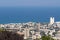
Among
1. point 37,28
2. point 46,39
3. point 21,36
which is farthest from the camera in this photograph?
point 37,28

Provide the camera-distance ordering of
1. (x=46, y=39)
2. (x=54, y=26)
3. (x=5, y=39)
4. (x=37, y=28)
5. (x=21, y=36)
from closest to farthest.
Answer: (x=5, y=39) → (x=21, y=36) → (x=46, y=39) → (x=37, y=28) → (x=54, y=26)

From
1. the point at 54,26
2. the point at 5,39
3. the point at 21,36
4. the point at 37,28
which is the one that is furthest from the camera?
the point at 54,26

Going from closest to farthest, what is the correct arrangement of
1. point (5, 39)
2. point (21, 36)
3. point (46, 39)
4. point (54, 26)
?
point (5, 39), point (21, 36), point (46, 39), point (54, 26)

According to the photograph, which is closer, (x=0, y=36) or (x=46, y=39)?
(x=0, y=36)

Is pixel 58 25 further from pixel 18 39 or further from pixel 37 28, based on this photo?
pixel 18 39

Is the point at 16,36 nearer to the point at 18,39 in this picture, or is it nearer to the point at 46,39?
the point at 18,39

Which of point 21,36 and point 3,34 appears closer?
point 3,34

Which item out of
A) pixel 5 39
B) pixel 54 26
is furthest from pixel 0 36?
pixel 54 26

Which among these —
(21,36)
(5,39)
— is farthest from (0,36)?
(21,36)

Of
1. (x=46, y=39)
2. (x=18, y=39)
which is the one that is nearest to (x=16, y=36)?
(x=18, y=39)
